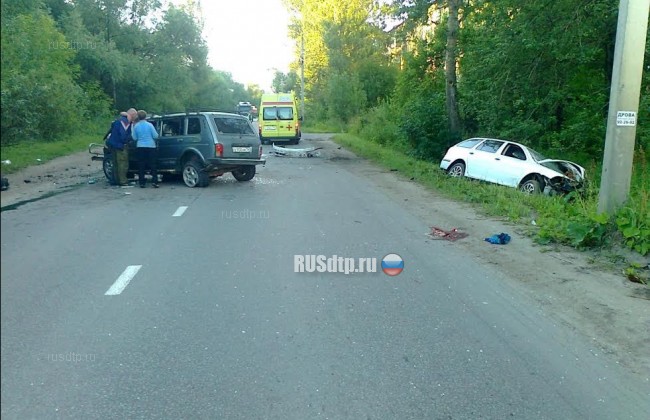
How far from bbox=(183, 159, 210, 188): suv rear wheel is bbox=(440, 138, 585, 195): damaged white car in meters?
7.35

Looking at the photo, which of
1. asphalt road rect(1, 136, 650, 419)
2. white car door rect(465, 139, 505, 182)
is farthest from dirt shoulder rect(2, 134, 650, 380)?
white car door rect(465, 139, 505, 182)

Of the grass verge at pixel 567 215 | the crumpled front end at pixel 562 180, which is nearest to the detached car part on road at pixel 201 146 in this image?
the grass verge at pixel 567 215

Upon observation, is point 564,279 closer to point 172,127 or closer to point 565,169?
point 565,169

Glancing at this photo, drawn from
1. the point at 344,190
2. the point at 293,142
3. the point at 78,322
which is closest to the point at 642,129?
the point at 344,190

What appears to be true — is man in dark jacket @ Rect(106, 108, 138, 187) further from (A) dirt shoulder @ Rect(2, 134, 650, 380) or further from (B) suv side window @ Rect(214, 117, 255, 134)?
(A) dirt shoulder @ Rect(2, 134, 650, 380)

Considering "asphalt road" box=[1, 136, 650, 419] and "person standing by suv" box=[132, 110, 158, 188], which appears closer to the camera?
"asphalt road" box=[1, 136, 650, 419]

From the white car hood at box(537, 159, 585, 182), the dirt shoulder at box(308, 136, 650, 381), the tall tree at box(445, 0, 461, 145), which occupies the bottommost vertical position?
the dirt shoulder at box(308, 136, 650, 381)

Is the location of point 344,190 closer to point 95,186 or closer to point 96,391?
point 95,186

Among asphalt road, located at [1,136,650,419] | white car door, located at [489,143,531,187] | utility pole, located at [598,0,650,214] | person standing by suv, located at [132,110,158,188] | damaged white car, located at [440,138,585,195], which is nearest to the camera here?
asphalt road, located at [1,136,650,419]

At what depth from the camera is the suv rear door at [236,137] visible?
47.2 feet

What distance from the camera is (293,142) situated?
110ft

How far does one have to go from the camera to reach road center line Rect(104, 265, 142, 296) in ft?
19.1

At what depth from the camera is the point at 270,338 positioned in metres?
4.79

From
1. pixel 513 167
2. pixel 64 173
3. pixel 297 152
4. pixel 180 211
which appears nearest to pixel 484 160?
pixel 513 167
